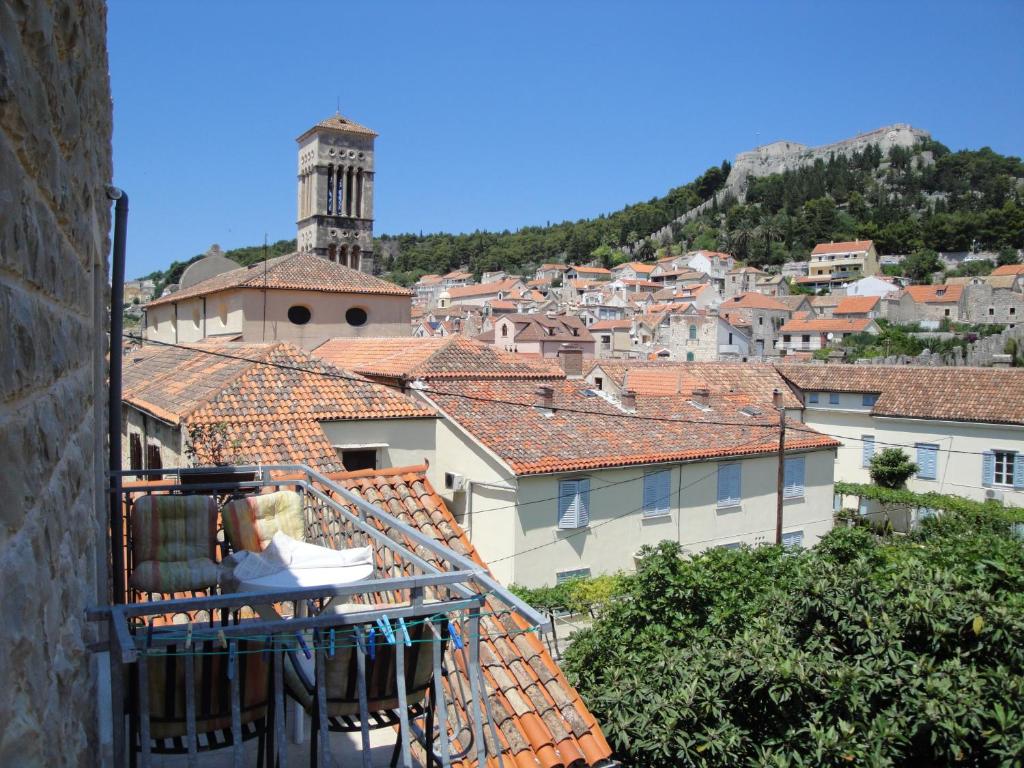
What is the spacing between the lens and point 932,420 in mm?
33000

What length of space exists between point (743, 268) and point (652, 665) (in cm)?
11517

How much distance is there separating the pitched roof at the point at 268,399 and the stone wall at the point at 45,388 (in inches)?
421

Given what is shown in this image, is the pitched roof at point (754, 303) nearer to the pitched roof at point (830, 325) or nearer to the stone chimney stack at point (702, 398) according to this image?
the pitched roof at point (830, 325)

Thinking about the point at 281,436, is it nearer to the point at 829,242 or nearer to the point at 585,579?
the point at 585,579

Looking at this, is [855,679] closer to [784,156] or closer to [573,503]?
[573,503]

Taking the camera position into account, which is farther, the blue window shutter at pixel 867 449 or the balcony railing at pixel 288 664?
the blue window shutter at pixel 867 449

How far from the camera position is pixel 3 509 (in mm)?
1344

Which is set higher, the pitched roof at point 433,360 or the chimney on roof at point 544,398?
the pitched roof at point 433,360

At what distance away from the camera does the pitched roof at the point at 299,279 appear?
94.2ft

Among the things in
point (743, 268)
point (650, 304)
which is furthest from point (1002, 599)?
point (743, 268)

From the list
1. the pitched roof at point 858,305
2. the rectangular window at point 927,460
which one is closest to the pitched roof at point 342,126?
the rectangular window at point 927,460

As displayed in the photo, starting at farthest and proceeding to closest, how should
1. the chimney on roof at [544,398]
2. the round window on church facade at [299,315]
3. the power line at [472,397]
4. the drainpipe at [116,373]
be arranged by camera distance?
the round window on church facade at [299,315], the chimney on roof at [544,398], the power line at [472,397], the drainpipe at [116,373]

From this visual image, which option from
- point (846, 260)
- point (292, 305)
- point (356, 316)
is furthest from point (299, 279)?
point (846, 260)

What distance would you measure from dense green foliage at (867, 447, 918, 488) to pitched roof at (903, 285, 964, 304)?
196 feet
